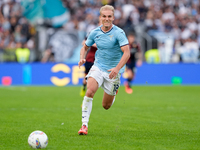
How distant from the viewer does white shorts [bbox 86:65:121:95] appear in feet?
23.0

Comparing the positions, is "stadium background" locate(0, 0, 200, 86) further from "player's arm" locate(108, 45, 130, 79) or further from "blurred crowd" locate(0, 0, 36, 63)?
"player's arm" locate(108, 45, 130, 79)

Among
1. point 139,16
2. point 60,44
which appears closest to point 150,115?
point 60,44

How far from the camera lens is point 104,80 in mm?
7207

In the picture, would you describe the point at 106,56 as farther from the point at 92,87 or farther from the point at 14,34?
the point at 14,34

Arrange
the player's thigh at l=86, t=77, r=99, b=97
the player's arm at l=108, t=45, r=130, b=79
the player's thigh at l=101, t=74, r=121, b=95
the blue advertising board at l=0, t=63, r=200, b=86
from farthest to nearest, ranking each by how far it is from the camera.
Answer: the blue advertising board at l=0, t=63, r=200, b=86 → the player's thigh at l=101, t=74, r=121, b=95 → the player's thigh at l=86, t=77, r=99, b=97 → the player's arm at l=108, t=45, r=130, b=79

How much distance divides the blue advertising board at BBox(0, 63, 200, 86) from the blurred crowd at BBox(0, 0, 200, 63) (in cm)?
124

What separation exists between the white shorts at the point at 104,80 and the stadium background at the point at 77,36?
1122 cm

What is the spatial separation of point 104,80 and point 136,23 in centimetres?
1799

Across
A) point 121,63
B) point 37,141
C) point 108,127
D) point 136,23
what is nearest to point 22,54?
point 136,23

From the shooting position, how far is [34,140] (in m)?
5.25

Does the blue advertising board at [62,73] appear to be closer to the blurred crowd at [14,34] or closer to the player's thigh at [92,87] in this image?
the blurred crowd at [14,34]

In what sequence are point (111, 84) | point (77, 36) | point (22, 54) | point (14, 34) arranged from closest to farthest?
point (111, 84)
point (22, 54)
point (77, 36)
point (14, 34)

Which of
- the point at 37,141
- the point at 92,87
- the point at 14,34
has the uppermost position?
the point at 14,34

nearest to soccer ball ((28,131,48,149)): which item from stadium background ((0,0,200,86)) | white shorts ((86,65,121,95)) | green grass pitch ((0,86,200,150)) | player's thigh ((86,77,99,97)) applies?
green grass pitch ((0,86,200,150))
